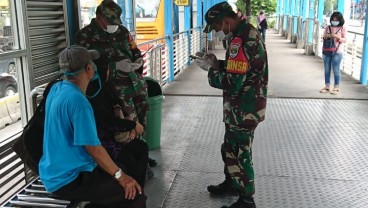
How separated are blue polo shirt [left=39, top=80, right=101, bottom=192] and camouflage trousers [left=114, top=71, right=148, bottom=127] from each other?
4.52ft

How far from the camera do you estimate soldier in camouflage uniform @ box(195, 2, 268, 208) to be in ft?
9.29

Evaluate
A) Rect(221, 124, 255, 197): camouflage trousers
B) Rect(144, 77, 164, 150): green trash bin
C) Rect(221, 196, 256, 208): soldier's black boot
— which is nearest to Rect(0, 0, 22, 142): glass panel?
Rect(144, 77, 164, 150): green trash bin

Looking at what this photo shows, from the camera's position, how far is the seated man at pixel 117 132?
8.09 feet

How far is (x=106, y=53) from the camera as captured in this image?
3389 mm

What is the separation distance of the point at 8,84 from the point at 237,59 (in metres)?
1.85

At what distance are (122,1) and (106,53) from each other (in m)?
2.50

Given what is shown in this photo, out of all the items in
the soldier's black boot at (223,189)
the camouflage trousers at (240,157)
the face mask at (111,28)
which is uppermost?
the face mask at (111,28)

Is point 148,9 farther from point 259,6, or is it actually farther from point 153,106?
point 259,6

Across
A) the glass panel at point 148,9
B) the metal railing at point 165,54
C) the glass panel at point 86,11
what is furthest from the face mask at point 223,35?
the glass panel at point 148,9

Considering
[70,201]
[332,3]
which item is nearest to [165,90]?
[70,201]

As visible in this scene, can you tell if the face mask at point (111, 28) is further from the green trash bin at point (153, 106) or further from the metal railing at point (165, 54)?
the metal railing at point (165, 54)

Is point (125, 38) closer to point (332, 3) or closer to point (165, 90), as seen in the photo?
point (165, 90)

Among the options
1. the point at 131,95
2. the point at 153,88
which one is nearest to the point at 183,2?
the point at 153,88

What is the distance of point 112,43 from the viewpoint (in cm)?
341
